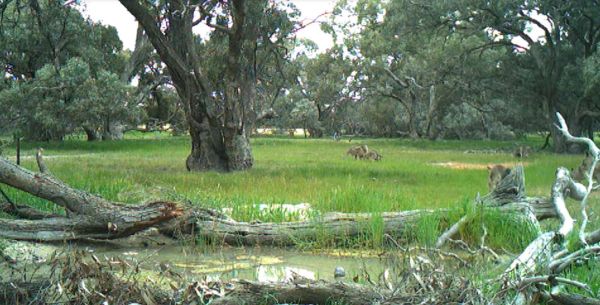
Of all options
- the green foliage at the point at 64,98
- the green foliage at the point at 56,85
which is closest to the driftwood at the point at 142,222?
the green foliage at the point at 56,85

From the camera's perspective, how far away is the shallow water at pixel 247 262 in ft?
18.6

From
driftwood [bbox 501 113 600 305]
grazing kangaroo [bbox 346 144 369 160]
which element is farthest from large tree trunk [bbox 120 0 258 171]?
driftwood [bbox 501 113 600 305]

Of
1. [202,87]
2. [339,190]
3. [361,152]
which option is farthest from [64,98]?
[339,190]

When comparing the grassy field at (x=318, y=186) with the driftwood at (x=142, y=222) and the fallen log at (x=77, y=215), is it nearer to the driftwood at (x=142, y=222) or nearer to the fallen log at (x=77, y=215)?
the driftwood at (x=142, y=222)

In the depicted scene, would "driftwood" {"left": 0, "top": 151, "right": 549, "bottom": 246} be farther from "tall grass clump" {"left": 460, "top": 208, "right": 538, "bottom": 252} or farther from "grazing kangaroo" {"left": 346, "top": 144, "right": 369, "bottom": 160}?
"grazing kangaroo" {"left": 346, "top": 144, "right": 369, "bottom": 160}

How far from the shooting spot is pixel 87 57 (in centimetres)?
3209

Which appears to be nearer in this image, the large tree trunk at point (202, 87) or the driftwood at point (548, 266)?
the driftwood at point (548, 266)

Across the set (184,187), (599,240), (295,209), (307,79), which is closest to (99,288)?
(599,240)

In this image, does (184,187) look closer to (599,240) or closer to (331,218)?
(331,218)

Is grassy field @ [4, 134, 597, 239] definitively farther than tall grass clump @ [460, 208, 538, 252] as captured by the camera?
Yes

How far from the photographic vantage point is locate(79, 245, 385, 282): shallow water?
18.6ft

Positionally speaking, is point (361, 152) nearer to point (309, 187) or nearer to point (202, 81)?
point (202, 81)

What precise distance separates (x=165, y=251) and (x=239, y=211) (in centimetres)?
160

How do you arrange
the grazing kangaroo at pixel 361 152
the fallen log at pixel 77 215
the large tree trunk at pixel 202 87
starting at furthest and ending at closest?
1. the grazing kangaroo at pixel 361 152
2. the large tree trunk at pixel 202 87
3. the fallen log at pixel 77 215
